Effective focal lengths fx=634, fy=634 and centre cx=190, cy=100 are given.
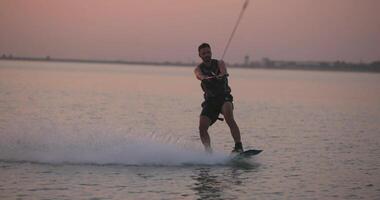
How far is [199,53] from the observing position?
11.8 meters

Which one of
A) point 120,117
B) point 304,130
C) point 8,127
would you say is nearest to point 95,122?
point 120,117

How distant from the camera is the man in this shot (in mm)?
11875

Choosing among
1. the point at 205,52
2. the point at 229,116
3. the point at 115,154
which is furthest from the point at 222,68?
the point at 115,154

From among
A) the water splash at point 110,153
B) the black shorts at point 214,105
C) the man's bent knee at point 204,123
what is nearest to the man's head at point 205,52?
the black shorts at point 214,105

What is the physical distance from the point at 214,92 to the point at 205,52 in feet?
2.72

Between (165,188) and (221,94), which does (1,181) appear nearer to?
(165,188)

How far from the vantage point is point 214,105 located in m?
12.1

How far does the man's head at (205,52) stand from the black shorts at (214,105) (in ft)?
2.60

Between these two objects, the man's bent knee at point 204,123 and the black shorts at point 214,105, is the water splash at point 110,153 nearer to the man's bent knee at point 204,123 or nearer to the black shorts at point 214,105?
the man's bent knee at point 204,123

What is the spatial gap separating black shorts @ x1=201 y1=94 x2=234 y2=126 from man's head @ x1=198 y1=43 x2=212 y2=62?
0.79 m

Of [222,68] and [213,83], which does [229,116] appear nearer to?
[213,83]

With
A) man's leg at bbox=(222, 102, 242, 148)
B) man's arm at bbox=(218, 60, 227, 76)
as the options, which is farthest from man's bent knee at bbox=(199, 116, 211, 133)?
man's arm at bbox=(218, 60, 227, 76)

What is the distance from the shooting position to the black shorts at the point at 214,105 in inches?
476

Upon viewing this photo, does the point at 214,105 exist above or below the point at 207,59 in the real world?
below
